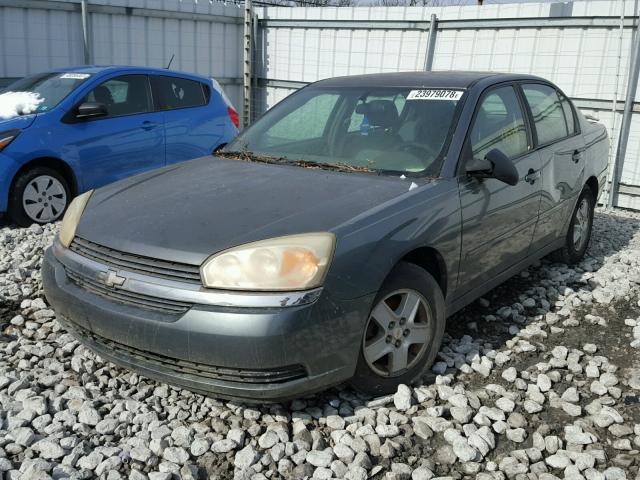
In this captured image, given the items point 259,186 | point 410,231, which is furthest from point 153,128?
point 410,231

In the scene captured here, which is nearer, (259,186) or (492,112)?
(259,186)

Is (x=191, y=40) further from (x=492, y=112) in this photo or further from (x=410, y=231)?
(x=410, y=231)

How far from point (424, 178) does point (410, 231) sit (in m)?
0.46

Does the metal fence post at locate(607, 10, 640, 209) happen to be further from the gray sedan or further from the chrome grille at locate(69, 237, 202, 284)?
the chrome grille at locate(69, 237, 202, 284)

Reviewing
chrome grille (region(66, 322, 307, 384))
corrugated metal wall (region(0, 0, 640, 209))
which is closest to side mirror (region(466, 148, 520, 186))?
chrome grille (region(66, 322, 307, 384))

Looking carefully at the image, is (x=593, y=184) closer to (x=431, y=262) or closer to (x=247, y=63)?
(x=431, y=262)

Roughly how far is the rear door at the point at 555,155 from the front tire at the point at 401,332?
146 centimetres

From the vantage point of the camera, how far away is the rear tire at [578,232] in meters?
5.05

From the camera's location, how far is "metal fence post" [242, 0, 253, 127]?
11.1m

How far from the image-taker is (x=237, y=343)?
243cm

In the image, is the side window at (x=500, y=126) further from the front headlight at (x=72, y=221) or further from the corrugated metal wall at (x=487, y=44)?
the corrugated metal wall at (x=487, y=44)

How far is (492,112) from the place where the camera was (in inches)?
149

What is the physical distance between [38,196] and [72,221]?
10.6 feet

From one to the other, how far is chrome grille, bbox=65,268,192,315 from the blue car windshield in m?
3.93
